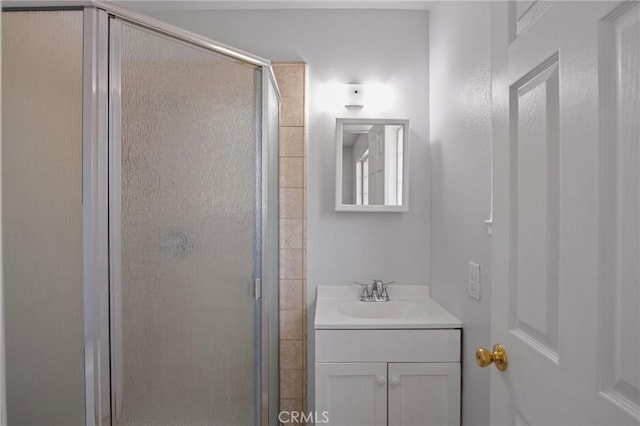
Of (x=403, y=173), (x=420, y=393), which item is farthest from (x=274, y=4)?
(x=420, y=393)

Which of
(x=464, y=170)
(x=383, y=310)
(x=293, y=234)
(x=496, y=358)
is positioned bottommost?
(x=383, y=310)

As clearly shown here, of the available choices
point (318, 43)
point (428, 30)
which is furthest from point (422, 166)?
point (318, 43)

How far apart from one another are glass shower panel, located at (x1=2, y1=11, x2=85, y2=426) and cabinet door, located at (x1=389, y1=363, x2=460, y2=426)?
1.14 m

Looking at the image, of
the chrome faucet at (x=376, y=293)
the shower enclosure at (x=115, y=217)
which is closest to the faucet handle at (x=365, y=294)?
the chrome faucet at (x=376, y=293)

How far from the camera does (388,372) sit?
154 cm

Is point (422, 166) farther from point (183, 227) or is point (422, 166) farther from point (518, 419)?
point (518, 419)

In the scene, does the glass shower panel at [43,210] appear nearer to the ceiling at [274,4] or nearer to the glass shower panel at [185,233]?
the glass shower panel at [185,233]

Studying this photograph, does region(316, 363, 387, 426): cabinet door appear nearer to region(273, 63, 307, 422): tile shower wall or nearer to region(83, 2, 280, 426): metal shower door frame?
region(273, 63, 307, 422): tile shower wall

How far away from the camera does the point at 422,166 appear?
2033mm

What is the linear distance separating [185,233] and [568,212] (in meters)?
1.07

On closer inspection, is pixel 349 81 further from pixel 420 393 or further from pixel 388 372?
pixel 420 393

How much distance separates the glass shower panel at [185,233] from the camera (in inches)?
43.3

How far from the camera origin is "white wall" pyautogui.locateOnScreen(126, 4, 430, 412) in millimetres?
2023

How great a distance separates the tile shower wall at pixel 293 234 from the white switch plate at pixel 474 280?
89 cm
